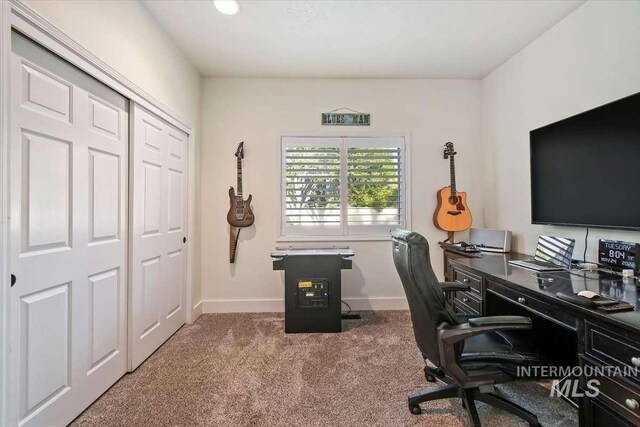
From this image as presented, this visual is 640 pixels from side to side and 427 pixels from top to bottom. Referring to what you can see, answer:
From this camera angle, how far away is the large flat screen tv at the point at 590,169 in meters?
1.61

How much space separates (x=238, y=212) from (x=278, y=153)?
82 centimetres

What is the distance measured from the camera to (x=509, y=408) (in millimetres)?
1442

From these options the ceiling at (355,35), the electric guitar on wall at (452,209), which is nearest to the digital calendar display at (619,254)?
the electric guitar on wall at (452,209)

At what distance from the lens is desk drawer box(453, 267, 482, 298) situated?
2.04 metres

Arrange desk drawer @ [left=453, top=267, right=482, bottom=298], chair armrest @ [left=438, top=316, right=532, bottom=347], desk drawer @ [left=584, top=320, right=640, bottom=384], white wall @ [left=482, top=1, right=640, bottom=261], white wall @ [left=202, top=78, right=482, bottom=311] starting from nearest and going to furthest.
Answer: desk drawer @ [left=584, top=320, right=640, bottom=384] < chair armrest @ [left=438, top=316, right=532, bottom=347] < white wall @ [left=482, top=1, right=640, bottom=261] < desk drawer @ [left=453, top=267, right=482, bottom=298] < white wall @ [left=202, top=78, right=482, bottom=311]

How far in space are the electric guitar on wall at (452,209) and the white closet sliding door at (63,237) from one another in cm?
303

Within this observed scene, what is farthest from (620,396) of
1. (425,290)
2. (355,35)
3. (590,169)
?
(355,35)

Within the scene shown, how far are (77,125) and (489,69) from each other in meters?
3.73

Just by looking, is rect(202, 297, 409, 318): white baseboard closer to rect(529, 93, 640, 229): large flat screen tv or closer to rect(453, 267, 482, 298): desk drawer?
rect(453, 267, 482, 298): desk drawer

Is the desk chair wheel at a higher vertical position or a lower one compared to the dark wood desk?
lower

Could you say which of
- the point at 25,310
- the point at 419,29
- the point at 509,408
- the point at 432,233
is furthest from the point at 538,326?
the point at 25,310

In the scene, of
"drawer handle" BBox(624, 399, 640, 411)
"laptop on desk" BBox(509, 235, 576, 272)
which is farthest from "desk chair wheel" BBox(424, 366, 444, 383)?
"laptop on desk" BBox(509, 235, 576, 272)

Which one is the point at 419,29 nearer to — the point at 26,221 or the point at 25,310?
the point at 26,221

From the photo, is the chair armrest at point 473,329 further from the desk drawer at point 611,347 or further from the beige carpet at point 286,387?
the beige carpet at point 286,387
